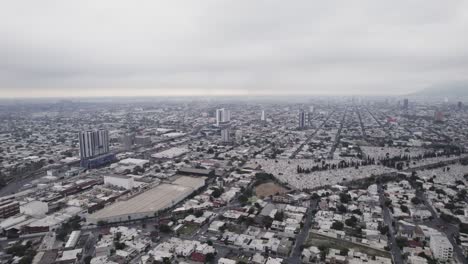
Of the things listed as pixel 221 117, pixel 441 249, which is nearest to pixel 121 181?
pixel 441 249

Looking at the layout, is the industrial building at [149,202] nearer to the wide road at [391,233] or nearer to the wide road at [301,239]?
the wide road at [301,239]

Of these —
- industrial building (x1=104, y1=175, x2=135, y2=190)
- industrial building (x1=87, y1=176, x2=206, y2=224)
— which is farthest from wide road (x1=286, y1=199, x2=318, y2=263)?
industrial building (x1=104, y1=175, x2=135, y2=190)

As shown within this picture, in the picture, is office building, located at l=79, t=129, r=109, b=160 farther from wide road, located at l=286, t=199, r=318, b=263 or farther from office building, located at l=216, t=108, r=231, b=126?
office building, located at l=216, t=108, r=231, b=126

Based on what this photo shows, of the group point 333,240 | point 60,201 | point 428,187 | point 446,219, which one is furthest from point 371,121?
point 60,201

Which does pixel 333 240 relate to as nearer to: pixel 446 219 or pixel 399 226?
pixel 399 226

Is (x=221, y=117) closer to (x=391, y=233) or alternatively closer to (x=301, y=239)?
(x=301, y=239)

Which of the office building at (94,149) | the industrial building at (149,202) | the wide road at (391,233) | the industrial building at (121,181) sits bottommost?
the wide road at (391,233)

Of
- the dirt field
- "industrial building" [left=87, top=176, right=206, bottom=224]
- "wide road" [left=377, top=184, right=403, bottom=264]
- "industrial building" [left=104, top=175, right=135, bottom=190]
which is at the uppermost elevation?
"industrial building" [left=104, top=175, right=135, bottom=190]

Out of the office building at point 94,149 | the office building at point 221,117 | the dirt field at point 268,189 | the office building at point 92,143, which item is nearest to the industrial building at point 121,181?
the office building at point 94,149
